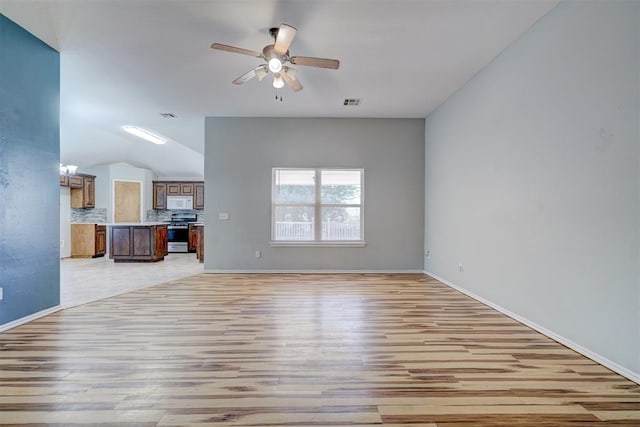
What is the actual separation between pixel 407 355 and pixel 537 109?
249cm

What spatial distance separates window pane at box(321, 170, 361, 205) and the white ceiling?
3.49 ft

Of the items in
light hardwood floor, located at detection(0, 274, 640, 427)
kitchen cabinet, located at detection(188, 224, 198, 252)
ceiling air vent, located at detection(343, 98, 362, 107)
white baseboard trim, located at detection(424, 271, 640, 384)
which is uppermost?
ceiling air vent, located at detection(343, 98, 362, 107)

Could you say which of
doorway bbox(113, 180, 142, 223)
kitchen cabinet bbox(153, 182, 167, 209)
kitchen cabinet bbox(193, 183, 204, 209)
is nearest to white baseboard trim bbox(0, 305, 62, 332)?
doorway bbox(113, 180, 142, 223)

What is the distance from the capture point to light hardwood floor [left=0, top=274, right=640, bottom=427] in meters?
1.66

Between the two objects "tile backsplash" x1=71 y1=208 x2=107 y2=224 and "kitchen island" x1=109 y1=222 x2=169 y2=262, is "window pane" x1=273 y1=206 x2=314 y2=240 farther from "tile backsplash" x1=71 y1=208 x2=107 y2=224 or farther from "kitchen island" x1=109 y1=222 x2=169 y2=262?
"tile backsplash" x1=71 y1=208 x2=107 y2=224

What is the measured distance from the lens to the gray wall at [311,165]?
576 centimetres

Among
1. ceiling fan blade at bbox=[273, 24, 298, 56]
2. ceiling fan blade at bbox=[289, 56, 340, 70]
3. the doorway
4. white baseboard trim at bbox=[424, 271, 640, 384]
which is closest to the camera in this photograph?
white baseboard trim at bbox=[424, 271, 640, 384]

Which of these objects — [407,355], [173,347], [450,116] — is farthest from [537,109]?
[173,347]

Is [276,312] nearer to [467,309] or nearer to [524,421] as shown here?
[467,309]

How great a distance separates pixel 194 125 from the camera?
6184 millimetres

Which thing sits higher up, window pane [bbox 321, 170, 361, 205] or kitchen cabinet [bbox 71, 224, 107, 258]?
window pane [bbox 321, 170, 361, 205]

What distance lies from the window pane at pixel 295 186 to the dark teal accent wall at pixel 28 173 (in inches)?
128

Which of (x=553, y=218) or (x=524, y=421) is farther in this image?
(x=553, y=218)

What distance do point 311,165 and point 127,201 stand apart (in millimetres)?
6580
